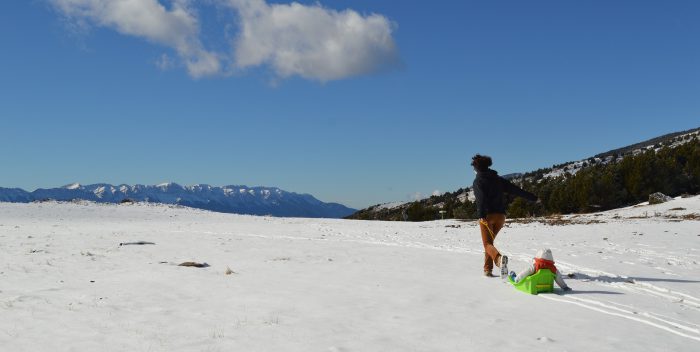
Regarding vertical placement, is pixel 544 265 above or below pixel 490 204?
below

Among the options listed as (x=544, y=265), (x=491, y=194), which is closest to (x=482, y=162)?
(x=491, y=194)

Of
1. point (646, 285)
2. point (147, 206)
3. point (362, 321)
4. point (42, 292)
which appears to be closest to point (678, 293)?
point (646, 285)

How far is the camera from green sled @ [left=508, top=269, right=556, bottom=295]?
28.7ft

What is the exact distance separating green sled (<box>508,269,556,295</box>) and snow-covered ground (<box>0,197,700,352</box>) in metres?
0.27

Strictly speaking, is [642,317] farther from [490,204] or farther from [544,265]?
[490,204]

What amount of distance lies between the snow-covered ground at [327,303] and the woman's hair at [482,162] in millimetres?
2449

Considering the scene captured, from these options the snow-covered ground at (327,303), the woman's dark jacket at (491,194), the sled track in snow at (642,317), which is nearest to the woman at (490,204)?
the woman's dark jacket at (491,194)

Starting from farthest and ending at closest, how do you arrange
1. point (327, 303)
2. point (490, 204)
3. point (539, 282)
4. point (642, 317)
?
point (490, 204), point (539, 282), point (327, 303), point (642, 317)

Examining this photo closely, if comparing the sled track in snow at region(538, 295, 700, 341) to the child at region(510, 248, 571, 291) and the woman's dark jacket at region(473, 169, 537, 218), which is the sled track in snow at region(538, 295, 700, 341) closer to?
the child at region(510, 248, 571, 291)

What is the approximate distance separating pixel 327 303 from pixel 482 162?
206 inches

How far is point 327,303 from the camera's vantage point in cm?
784

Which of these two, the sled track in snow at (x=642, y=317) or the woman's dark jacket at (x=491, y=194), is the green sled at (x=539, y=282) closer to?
the sled track in snow at (x=642, y=317)

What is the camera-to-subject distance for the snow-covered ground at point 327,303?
5.76 m

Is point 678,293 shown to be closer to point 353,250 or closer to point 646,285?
point 646,285
